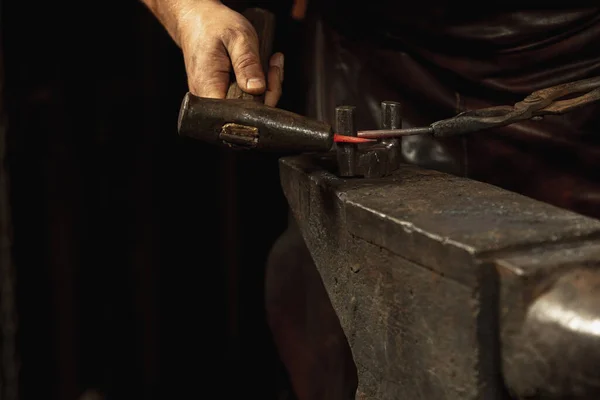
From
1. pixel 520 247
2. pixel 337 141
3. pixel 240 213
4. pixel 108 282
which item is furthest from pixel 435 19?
pixel 108 282

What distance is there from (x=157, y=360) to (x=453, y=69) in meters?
1.41

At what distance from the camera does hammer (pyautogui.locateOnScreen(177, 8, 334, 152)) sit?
163 centimetres

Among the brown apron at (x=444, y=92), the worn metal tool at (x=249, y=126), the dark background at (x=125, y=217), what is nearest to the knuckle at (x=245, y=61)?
the worn metal tool at (x=249, y=126)

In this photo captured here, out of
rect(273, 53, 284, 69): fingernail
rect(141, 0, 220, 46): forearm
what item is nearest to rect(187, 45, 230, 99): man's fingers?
rect(273, 53, 284, 69): fingernail

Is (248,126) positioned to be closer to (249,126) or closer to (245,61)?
(249,126)

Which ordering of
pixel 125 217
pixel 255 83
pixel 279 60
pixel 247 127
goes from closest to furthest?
pixel 247 127 < pixel 255 83 < pixel 279 60 < pixel 125 217

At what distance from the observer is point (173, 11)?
216 cm

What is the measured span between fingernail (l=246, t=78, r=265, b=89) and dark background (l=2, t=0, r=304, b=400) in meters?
0.76

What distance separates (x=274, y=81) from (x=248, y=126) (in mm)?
298

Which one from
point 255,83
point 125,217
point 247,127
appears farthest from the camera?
point 125,217

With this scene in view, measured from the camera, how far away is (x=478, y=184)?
166cm

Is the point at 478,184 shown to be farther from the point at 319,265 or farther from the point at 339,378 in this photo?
the point at 339,378

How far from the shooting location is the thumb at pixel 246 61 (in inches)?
71.8

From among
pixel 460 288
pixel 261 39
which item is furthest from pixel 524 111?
pixel 261 39
